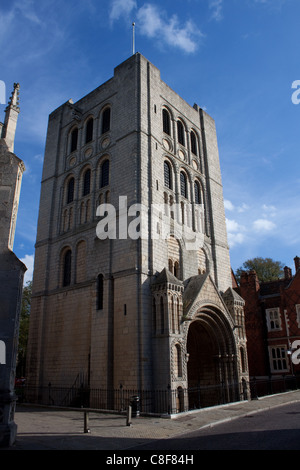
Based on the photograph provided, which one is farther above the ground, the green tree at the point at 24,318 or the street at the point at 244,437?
the green tree at the point at 24,318

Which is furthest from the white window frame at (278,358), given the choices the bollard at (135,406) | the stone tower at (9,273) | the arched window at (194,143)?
the stone tower at (9,273)

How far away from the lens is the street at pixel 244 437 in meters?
8.91

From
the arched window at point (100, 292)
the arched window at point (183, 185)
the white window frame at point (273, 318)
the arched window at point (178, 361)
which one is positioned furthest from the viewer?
the white window frame at point (273, 318)

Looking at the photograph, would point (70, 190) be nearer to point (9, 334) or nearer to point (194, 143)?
point (194, 143)

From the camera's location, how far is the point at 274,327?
29.1 metres

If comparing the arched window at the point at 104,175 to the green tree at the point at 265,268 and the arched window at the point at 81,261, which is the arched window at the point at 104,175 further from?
the green tree at the point at 265,268

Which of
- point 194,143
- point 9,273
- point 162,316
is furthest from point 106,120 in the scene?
point 9,273

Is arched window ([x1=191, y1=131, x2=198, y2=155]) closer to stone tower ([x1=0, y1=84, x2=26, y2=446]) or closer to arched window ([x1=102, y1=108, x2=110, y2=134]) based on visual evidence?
arched window ([x1=102, y1=108, x2=110, y2=134])

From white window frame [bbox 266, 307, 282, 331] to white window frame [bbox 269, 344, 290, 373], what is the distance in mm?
1506

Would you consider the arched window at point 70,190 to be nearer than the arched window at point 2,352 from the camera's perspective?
No

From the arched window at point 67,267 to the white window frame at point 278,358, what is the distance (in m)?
17.5

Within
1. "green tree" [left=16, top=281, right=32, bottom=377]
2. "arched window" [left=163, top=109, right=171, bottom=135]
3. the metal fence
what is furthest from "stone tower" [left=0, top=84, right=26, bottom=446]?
"green tree" [left=16, top=281, right=32, bottom=377]

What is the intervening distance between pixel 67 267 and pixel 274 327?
17.9m
